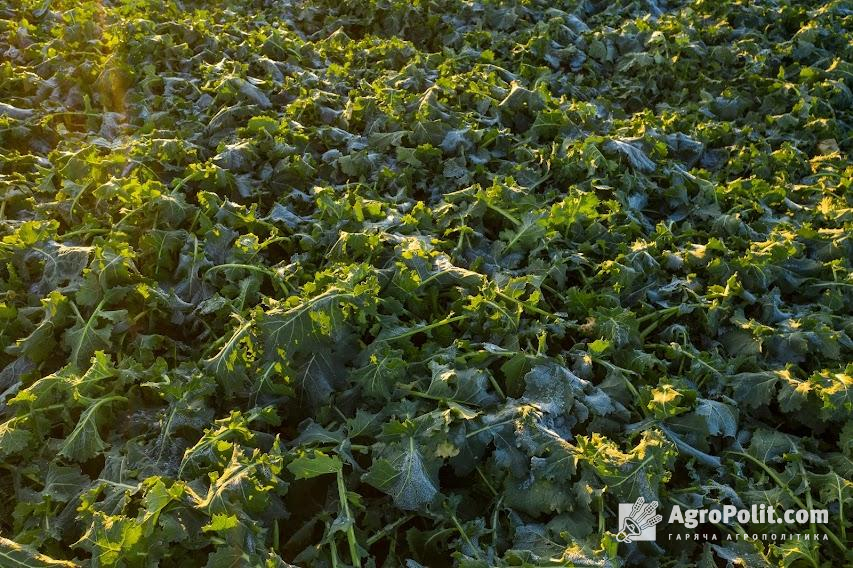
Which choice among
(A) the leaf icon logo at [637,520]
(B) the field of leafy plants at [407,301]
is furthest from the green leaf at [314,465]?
(A) the leaf icon logo at [637,520]

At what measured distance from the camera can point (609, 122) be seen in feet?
15.9

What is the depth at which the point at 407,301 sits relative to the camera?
10.7ft

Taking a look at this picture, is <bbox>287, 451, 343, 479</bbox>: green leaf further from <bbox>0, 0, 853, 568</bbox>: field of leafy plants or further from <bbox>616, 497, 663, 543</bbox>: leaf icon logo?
<bbox>616, 497, 663, 543</bbox>: leaf icon logo

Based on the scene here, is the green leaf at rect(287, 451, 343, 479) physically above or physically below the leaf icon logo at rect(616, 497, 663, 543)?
above

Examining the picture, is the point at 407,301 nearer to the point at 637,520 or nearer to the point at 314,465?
the point at 314,465

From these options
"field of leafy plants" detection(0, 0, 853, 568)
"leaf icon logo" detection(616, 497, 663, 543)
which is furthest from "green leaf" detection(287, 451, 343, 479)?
"leaf icon logo" detection(616, 497, 663, 543)

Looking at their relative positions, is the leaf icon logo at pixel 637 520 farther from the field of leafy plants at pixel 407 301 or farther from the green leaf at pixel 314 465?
the green leaf at pixel 314 465

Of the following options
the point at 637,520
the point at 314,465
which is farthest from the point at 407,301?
the point at 637,520

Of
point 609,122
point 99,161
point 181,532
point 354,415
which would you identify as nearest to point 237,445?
point 181,532

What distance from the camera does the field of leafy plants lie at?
8.15 ft

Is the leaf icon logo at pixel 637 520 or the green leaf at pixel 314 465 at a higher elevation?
the green leaf at pixel 314 465

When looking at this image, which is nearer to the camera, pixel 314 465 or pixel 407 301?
pixel 314 465

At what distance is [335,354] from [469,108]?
2.56 meters

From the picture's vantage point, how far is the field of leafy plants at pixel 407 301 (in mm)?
2484
